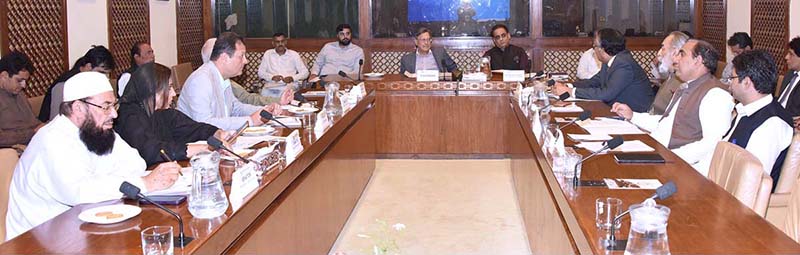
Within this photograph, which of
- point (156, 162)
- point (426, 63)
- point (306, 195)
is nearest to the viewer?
point (156, 162)

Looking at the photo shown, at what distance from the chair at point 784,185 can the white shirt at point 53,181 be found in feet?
8.47

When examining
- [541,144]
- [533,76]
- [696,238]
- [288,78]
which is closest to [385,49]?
[288,78]

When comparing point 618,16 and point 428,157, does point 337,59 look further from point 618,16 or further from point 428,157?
point 618,16

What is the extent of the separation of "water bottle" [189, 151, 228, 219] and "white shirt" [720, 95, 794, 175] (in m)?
2.26

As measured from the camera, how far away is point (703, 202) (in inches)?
103

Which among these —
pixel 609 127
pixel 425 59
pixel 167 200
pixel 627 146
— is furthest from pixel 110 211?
pixel 425 59

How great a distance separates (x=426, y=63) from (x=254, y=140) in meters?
4.04

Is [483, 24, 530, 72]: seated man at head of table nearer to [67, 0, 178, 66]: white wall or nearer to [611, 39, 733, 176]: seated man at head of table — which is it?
[67, 0, 178, 66]: white wall

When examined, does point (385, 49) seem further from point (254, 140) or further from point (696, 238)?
point (696, 238)

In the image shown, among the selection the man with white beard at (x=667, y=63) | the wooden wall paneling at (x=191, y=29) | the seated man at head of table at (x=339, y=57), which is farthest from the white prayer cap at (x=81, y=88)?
the wooden wall paneling at (x=191, y=29)

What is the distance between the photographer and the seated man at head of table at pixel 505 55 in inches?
314

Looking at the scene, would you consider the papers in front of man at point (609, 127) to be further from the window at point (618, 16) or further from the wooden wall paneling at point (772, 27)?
the window at point (618, 16)

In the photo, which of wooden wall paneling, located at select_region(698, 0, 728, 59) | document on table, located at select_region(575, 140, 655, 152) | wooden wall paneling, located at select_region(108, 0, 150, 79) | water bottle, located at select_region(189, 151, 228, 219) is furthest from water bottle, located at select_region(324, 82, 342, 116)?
wooden wall paneling, located at select_region(698, 0, 728, 59)

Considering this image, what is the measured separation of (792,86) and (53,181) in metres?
5.16
